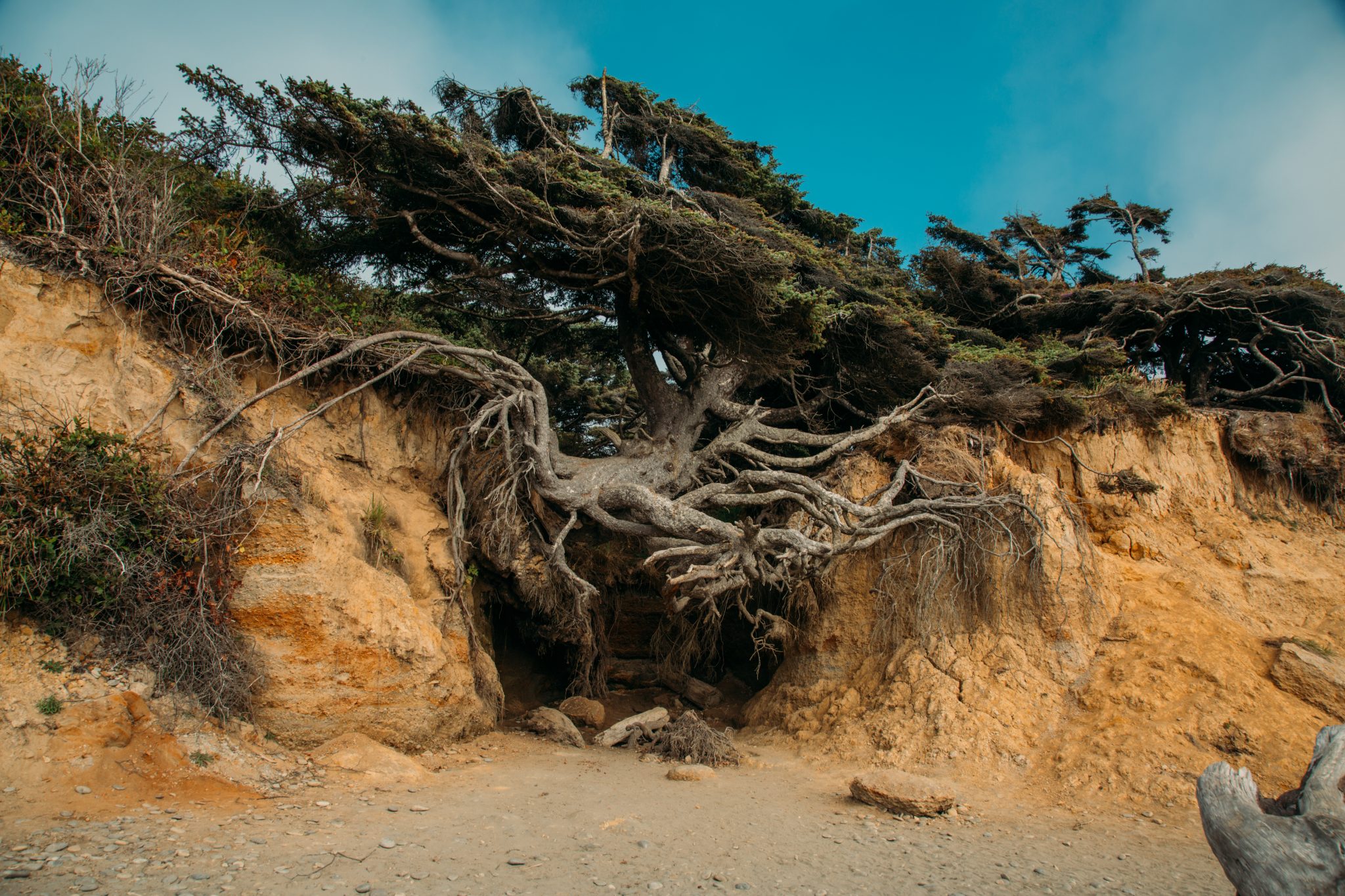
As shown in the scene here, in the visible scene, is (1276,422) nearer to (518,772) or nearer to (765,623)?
(765,623)

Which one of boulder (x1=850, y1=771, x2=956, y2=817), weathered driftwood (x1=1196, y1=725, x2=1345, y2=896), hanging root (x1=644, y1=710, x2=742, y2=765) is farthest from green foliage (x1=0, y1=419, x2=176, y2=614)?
weathered driftwood (x1=1196, y1=725, x2=1345, y2=896)

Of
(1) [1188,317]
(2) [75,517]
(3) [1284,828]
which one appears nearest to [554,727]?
(2) [75,517]

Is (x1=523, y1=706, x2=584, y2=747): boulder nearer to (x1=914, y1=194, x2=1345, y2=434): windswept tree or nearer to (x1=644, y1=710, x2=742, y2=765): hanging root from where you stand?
(x1=644, y1=710, x2=742, y2=765): hanging root

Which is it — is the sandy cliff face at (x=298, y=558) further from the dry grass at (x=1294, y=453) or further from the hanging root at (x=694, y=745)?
the dry grass at (x=1294, y=453)

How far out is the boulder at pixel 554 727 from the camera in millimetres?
8969

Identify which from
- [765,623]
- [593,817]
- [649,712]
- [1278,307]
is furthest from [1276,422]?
[593,817]

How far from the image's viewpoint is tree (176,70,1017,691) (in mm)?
8727

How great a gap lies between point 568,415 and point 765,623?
6.93 m

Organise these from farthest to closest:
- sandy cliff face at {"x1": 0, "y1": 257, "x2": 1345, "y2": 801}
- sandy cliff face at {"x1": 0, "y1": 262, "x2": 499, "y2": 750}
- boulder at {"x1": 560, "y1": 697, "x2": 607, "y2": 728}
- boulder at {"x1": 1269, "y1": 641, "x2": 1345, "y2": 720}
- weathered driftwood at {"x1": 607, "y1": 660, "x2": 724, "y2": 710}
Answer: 1. weathered driftwood at {"x1": 607, "y1": 660, "x2": 724, "y2": 710}
2. boulder at {"x1": 560, "y1": 697, "x2": 607, "y2": 728}
3. boulder at {"x1": 1269, "y1": 641, "x2": 1345, "y2": 720}
4. sandy cliff face at {"x1": 0, "y1": 257, "x2": 1345, "y2": 801}
5. sandy cliff face at {"x1": 0, "y1": 262, "x2": 499, "y2": 750}

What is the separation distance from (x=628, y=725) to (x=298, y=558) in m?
4.81

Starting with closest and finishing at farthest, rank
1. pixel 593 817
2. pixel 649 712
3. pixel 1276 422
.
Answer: pixel 593 817
pixel 649 712
pixel 1276 422

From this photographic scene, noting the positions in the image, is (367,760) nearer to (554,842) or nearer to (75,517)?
(554,842)

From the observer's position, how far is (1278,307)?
39.0 ft

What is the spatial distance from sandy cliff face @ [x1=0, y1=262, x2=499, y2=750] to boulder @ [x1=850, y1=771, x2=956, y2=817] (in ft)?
14.1
